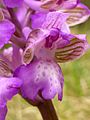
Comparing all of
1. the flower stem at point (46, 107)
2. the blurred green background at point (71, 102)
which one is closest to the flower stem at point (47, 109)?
the flower stem at point (46, 107)

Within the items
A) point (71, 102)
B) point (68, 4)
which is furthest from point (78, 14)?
point (71, 102)

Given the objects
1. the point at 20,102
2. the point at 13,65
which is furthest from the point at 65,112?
the point at 13,65

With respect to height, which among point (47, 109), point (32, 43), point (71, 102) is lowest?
point (71, 102)

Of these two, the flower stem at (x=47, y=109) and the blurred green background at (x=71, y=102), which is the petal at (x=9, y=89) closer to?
the flower stem at (x=47, y=109)

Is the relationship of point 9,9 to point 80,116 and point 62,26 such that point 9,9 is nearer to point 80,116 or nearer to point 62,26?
point 62,26

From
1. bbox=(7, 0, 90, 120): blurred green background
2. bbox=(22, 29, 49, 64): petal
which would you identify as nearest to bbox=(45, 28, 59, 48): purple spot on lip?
bbox=(22, 29, 49, 64): petal

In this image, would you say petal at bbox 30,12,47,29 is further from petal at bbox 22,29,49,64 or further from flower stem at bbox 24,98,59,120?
flower stem at bbox 24,98,59,120

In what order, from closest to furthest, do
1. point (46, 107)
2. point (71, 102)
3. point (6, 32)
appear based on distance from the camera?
point (6, 32) < point (46, 107) < point (71, 102)

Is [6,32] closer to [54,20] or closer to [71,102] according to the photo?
[54,20]
